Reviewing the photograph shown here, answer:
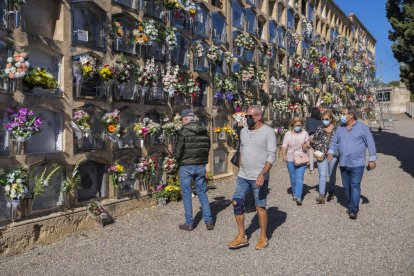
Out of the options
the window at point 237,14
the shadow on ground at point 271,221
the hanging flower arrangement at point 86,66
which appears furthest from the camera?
the window at point 237,14

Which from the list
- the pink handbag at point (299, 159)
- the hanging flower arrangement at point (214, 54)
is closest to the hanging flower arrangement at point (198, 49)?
the hanging flower arrangement at point (214, 54)

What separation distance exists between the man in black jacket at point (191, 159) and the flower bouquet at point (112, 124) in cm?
101

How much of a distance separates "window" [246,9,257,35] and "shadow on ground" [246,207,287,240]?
18.4 feet

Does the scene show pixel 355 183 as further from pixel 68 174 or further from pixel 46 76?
pixel 46 76

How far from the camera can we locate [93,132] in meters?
5.97

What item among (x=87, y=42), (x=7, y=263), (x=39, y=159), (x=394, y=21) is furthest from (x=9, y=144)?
(x=394, y=21)

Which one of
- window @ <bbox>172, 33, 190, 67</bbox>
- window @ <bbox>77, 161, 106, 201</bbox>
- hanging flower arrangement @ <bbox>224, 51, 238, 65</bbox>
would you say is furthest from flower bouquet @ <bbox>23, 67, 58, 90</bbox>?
hanging flower arrangement @ <bbox>224, 51, 238, 65</bbox>

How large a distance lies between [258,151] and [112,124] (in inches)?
90.3

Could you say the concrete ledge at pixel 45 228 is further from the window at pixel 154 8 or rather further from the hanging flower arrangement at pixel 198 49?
the hanging flower arrangement at pixel 198 49

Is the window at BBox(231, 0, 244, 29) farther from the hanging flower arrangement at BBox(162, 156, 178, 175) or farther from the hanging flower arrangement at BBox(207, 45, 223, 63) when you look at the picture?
the hanging flower arrangement at BBox(162, 156, 178, 175)

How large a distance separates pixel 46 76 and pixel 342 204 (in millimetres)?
4835

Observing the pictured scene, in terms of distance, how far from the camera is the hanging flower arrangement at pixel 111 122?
591 centimetres

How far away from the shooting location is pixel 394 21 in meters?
12.5

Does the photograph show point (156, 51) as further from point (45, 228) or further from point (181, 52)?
point (45, 228)
